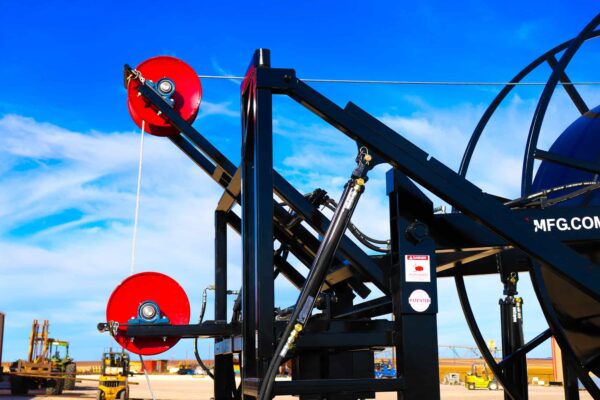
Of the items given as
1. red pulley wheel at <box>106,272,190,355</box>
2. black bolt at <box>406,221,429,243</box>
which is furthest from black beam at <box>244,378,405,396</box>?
red pulley wheel at <box>106,272,190,355</box>

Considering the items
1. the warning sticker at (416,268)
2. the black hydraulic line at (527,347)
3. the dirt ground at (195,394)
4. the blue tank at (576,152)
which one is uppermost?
the blue tank at (576,152)

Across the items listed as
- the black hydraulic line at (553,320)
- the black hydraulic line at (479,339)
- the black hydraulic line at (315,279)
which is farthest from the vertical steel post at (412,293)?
the black hydraulic line at (479,339)

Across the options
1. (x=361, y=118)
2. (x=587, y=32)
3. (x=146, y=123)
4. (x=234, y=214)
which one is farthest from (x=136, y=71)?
(x=587, y=32)

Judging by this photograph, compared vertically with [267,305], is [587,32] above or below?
above

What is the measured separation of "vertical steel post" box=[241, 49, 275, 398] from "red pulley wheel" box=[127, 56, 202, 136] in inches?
78.3

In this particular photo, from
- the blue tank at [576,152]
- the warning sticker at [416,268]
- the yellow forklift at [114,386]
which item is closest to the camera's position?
the warning sticker at [416,268]

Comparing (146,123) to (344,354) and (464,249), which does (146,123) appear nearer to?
(344,354)

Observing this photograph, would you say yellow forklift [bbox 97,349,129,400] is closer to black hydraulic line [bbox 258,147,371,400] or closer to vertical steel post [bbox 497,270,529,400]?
vertical steel post [bbox 497,270,529,400]

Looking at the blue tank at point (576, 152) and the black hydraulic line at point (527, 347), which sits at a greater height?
the blue tank at point (576, 152)

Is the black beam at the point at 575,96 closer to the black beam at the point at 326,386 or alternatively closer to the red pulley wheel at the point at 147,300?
the black beam at the point at 326,386

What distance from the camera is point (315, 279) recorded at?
11.9 ft

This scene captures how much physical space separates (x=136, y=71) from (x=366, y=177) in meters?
3.12

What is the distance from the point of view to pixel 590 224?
4.61 meters

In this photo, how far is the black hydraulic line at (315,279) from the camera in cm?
355
